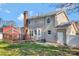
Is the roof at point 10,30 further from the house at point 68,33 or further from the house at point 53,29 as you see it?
the house at point 68,33

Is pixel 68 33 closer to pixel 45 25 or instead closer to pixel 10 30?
pixel 45 25

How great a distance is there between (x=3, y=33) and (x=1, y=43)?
0.38ft

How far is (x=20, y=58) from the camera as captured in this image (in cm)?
311

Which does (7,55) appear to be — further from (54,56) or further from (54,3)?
(54,3)

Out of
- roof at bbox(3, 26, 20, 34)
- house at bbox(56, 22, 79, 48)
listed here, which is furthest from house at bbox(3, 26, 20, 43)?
house at bbox(56, 22, 79, 48)

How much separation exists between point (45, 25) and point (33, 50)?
324 mm

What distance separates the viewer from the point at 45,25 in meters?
3.20

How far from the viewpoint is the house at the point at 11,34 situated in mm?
3169

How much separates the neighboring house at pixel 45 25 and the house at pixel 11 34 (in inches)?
5.6

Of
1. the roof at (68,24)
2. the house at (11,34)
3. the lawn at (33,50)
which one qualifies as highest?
the roof at (68,24)

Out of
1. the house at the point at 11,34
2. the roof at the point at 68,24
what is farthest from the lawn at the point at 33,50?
the roof at the point at 68,24

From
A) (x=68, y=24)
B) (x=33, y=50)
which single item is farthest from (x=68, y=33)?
(x=33, y=50)

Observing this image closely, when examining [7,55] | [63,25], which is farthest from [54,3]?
[7,55]

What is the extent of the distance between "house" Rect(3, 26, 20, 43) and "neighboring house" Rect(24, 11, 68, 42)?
14cm
